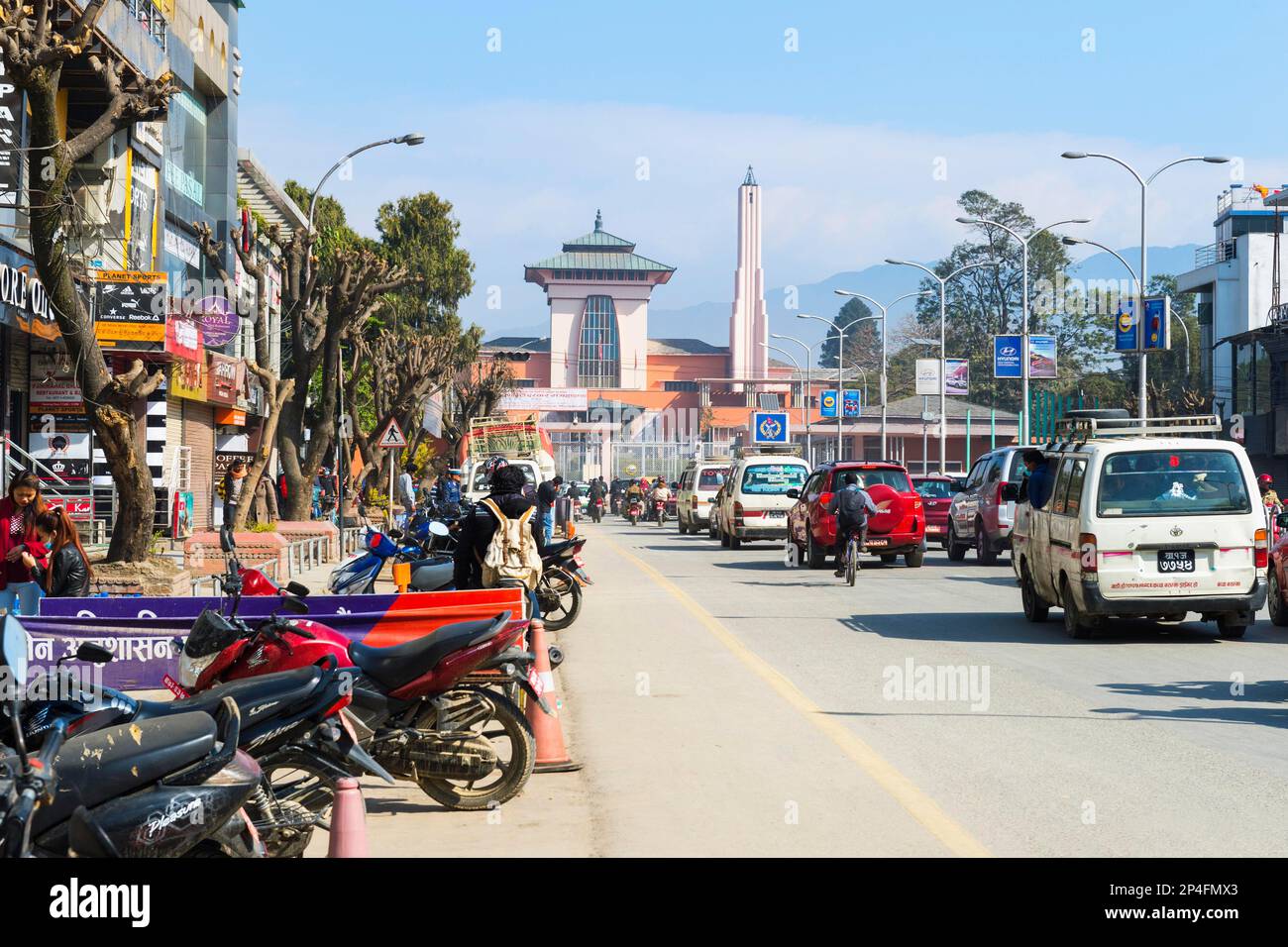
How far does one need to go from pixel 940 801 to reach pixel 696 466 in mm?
37678

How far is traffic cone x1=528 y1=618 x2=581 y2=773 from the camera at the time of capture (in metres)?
9.50

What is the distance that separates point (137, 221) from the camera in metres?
32.6

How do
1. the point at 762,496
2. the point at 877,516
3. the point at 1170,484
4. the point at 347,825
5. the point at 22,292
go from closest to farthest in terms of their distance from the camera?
the point at 347,825 < the point at 1170,484 < the point at 22,292 < the point at 877,516 < the point at 762,496

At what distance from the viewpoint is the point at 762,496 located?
35.0 metres

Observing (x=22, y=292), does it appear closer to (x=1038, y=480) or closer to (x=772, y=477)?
(x=1038, y=480)

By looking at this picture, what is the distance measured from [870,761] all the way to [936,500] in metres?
27.0

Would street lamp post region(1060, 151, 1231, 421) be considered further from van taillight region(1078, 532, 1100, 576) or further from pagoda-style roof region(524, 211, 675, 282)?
pagoda-style roof region(524, 211, 675, 282)

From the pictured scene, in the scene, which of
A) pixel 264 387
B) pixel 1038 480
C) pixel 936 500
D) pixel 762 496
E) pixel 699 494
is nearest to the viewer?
pixel 1038 480

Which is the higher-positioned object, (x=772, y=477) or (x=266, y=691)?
(x=772, y=477)

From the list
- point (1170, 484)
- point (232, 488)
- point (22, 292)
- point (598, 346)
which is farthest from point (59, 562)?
point (598, 346)

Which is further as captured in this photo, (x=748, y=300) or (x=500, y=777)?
(x=748, y=300)

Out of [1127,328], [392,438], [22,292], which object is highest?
[1127,328]

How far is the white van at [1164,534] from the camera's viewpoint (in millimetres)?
15664
